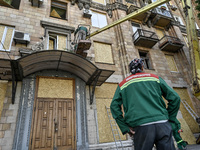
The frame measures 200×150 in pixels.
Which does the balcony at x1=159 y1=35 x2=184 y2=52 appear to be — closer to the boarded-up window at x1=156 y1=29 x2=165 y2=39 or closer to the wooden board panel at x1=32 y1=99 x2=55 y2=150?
the boarded-up window at x1=156 y1=29 x2=165 y2=39

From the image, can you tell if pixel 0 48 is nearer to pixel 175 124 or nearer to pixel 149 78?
pixel 149 78

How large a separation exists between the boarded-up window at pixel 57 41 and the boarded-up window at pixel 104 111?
12.9ft

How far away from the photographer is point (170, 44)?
43.1 feet

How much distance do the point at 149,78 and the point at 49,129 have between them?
21.1 ft

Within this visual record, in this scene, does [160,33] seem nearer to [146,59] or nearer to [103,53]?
[146,59]

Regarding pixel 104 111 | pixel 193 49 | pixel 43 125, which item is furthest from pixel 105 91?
pixel 193 49

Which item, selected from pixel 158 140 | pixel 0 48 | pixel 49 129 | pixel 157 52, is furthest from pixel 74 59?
pixel 157 52

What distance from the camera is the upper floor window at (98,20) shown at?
12016mm

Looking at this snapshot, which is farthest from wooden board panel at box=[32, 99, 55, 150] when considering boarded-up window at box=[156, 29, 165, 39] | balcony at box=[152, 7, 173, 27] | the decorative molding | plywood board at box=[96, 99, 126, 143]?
balcony at box=[152, 7, 173, 27]

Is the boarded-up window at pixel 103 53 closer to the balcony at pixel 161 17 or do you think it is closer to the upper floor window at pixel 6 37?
the upper floor window at pixel 6 37

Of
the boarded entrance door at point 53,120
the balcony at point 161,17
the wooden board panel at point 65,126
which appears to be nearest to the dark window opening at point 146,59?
the balcony at point 161,17

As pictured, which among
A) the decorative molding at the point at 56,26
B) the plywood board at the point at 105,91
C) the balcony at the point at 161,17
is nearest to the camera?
the plywood board at the point at 105,91

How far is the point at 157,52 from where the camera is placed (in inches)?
518

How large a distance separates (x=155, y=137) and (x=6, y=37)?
9536 millimetres
